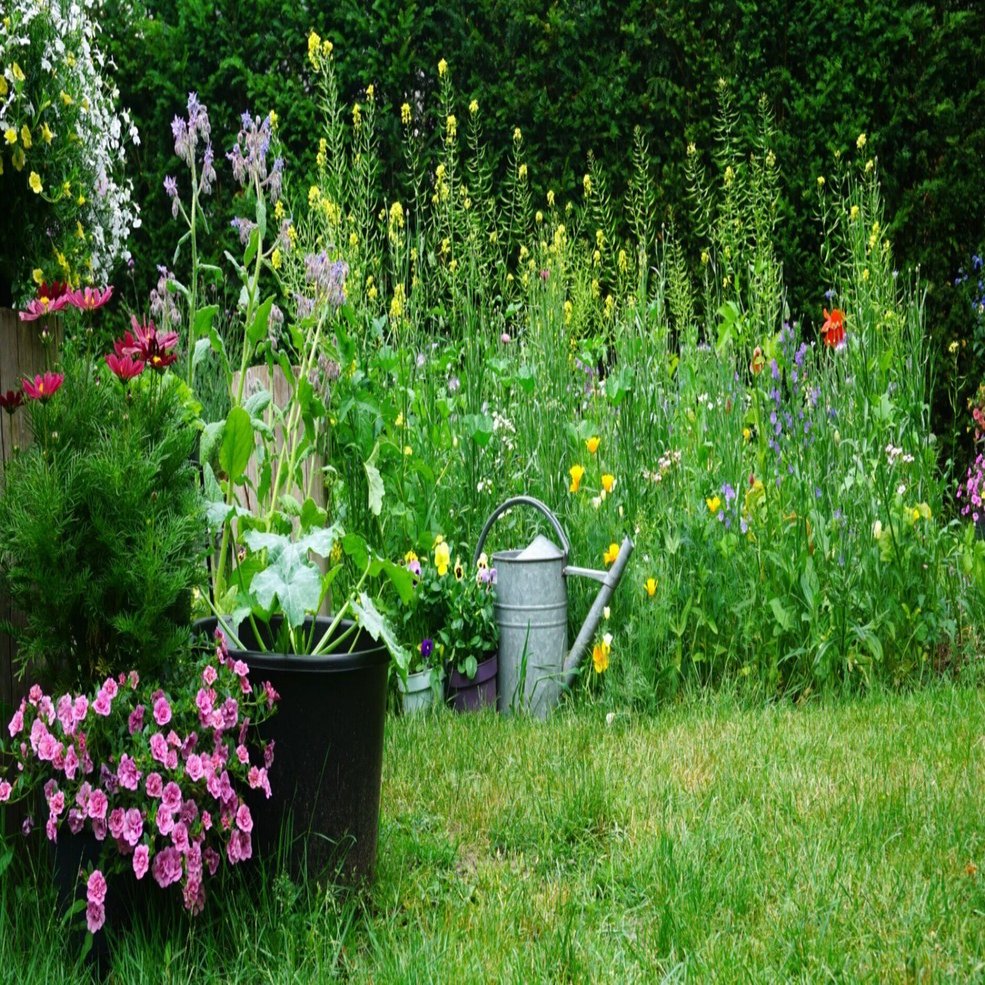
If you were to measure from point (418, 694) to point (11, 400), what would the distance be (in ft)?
5.39

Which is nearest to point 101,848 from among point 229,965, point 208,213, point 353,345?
point 229,965

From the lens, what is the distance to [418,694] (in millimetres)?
3291

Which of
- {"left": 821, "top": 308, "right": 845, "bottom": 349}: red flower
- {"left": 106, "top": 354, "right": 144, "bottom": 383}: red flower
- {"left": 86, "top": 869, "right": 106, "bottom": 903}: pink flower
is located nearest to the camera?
{"left": 86, "top": 869, "right": 106, "bottom": 903}: pink flower

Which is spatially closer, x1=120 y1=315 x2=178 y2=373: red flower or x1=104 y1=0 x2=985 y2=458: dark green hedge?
x1=120 y1=315 x2=178 y2=373: red flower

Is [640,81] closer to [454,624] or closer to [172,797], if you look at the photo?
[454,624]

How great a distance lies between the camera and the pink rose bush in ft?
5.65

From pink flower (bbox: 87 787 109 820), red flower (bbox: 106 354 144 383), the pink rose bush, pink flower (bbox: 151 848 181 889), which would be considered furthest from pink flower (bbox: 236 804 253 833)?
red flower (bbox: 106 354 144 383)

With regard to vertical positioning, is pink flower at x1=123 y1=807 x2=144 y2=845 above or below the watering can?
below

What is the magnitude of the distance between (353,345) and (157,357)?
131 centimetres

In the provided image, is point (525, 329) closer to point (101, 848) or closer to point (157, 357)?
point (157, 357)

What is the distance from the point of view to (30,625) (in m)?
1.86

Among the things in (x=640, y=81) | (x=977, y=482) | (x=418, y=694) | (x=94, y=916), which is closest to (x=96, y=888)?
(x=94, y=916)

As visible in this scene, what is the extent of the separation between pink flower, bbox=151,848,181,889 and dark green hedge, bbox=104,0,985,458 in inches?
163

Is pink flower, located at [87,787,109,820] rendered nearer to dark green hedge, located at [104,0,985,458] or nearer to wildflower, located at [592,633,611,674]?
wildflower, located at [592,633,611,674]
